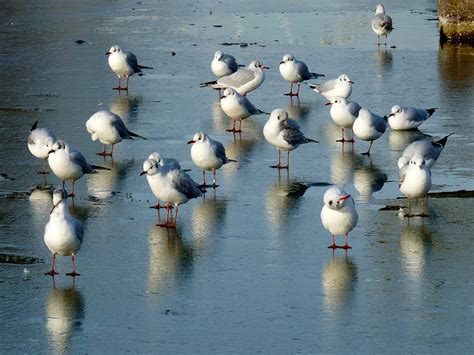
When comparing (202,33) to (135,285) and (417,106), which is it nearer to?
(417,106)

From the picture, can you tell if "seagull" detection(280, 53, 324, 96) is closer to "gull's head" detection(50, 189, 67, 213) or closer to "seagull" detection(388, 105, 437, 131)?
"seagull" detection(388, 105, 437, 131)

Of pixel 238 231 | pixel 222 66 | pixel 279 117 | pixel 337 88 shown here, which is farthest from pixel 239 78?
pixel 238 231

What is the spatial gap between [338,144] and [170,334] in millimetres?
7653

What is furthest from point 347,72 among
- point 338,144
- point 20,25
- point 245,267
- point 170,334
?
point 170,334

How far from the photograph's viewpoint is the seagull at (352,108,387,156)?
53.2ft

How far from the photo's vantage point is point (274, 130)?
1555cm

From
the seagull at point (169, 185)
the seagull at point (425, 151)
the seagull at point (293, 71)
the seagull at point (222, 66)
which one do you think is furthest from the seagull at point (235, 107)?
the seagull at point (169, 185)

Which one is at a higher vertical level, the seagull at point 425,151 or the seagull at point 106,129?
the seagull at point 106,129

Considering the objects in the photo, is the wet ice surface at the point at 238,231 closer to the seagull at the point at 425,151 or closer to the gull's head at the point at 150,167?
the seagull at the point at 425,151

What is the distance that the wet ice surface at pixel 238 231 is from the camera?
9.73 meters

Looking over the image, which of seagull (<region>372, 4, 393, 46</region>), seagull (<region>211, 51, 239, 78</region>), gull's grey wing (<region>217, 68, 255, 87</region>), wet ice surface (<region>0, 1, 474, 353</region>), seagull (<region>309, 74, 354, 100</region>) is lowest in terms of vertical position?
wet ice surface (<region>0, 1, 474, 353</region>)

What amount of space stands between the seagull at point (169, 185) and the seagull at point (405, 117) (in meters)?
5.14

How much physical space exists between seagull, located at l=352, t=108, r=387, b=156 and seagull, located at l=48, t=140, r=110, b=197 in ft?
12.9

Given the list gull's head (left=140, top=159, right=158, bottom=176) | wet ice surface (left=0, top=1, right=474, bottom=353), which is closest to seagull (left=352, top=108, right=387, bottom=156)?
wet ice surface (left=0, top=1, right=474, bottom=353)
